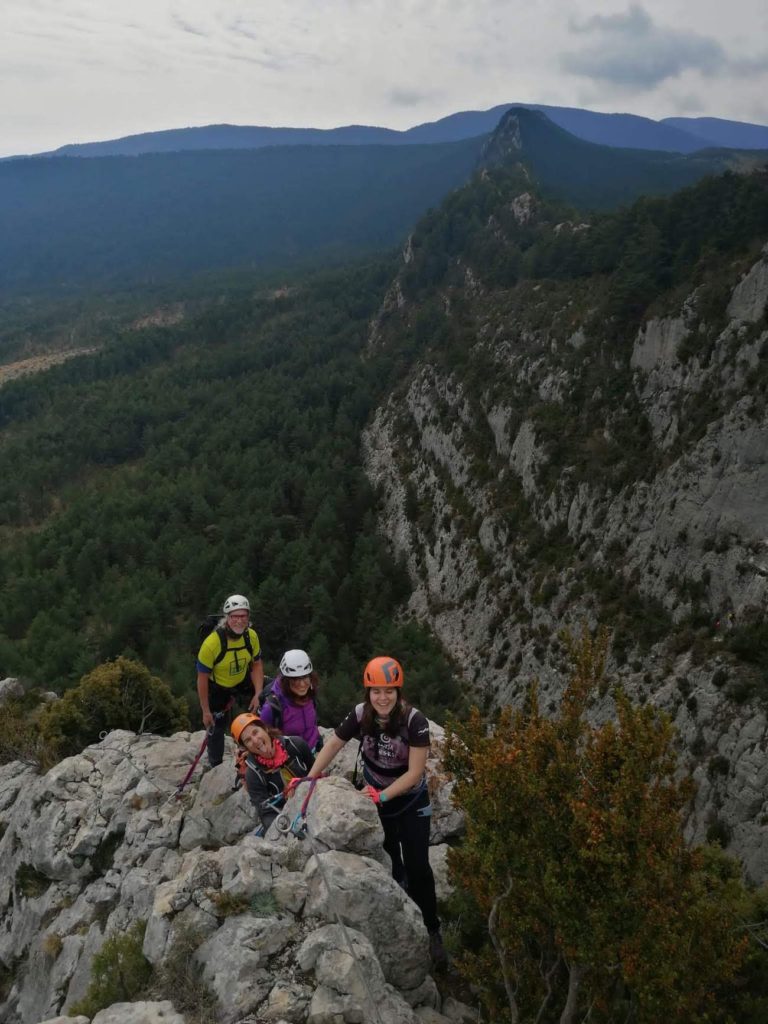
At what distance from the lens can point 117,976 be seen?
25.1ft

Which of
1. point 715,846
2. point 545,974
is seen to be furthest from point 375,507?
point 545,974

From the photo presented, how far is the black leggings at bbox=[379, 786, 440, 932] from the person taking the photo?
27.2 feet

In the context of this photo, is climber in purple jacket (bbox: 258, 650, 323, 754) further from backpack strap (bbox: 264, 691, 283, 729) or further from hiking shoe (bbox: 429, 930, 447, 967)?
hiking shoe (bbox: 429, 930, 447, 967)

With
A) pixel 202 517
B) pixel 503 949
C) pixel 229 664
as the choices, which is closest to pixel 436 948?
pixel 503 949

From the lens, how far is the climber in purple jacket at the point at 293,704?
31.8 ft

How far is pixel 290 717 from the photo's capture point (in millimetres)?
Result: 9844

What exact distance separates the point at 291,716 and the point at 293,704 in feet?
0.61

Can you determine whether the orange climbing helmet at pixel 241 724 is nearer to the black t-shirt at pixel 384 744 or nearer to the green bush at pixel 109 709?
the black t-shirt at pixel 384 744

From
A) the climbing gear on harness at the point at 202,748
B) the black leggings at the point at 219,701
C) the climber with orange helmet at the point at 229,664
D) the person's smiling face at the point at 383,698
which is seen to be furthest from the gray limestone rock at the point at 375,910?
the climbing gear on harness at the point at 202,748

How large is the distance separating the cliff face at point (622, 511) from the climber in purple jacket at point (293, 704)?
22.4ft

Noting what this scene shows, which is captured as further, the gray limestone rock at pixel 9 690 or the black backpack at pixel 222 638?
the gray limestone rock at pixel 9 690

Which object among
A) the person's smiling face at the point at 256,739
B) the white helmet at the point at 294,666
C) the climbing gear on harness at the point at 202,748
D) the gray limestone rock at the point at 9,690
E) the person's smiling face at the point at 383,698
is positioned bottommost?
the gray limestone rock at the point at 9,690

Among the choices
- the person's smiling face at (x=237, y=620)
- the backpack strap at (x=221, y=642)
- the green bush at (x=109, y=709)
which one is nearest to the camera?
the person's smiling face at (x=237, y=620)

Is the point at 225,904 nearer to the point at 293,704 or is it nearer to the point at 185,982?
the point at 185,982
